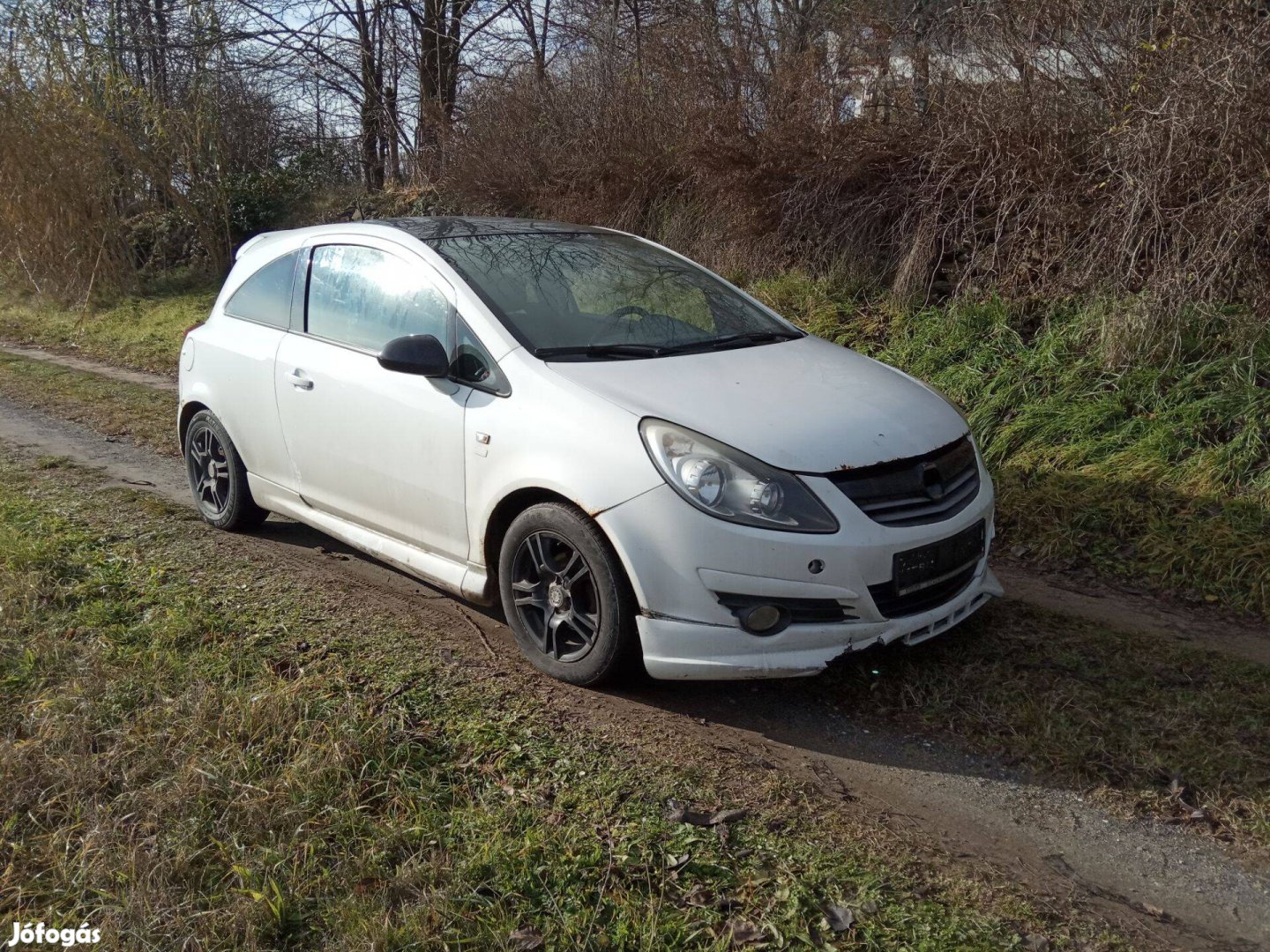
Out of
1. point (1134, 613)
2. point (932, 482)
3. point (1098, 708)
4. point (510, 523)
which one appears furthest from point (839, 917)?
point (1134, 613)

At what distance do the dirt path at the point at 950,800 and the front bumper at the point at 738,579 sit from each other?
25cm

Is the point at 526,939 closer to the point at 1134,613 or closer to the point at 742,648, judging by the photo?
the point at 742,648

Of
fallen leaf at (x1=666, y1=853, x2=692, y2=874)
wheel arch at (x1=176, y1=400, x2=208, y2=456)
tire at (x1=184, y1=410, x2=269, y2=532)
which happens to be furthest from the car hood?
wheel arch at (x1=176, y1=400, x2=208, y2=456)

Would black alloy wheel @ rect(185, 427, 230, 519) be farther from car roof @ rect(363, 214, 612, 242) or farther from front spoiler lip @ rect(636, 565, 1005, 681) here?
A: front spoiler lip @ rect(636, 565, 1005, 681)

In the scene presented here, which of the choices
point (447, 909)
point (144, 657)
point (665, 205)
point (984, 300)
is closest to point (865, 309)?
point (984, 300)

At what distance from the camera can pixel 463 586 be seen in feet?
14.1

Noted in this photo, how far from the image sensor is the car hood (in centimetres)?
371

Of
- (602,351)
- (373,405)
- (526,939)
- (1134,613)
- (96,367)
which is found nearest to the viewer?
(526,939)

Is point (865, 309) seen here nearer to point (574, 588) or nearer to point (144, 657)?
point (574, 588)

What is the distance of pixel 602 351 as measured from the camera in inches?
170

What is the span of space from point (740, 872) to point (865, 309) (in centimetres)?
656

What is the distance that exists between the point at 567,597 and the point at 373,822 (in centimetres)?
115

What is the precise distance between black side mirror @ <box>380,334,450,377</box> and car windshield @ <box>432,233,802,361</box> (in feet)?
1.00

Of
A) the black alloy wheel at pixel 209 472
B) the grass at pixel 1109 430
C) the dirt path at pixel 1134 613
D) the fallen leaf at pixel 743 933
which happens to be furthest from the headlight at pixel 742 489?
the black alloy wheel at pixel 209 472
